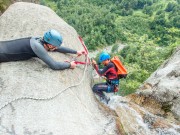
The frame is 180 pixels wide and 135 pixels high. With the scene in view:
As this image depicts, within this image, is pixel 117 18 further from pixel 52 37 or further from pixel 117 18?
pixel 52 37

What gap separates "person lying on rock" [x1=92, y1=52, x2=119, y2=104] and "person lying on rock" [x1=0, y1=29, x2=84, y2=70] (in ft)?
5.30

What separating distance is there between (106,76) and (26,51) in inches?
112

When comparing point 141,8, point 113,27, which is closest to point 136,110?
point 113,27

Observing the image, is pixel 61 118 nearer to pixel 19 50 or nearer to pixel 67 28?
pixel 19 50

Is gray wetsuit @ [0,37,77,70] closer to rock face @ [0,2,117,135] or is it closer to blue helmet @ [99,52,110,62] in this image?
rock face @ [0,2,117,135]

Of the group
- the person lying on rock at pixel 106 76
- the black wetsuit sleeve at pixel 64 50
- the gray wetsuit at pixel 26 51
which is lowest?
the person lying on rock at pixel 106 76

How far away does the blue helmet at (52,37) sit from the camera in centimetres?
821

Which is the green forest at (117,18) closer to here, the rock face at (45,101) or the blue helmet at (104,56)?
the blue helmet at (104,56)

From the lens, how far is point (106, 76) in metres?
10.0

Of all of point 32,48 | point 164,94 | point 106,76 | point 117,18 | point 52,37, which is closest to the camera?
point 32,48

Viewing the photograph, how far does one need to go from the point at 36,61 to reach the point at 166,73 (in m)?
4.05

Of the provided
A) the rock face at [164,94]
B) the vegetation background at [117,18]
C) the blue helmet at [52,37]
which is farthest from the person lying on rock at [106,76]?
the vegetation background at [117,18]

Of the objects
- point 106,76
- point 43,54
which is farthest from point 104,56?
point 43,54

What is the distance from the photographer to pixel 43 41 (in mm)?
8438
